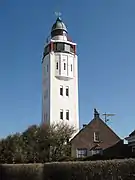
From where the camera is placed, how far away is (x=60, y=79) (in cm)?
7712

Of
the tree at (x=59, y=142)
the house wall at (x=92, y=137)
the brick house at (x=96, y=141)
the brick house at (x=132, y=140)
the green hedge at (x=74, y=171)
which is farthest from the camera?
the house wall at (x=92, y=137)

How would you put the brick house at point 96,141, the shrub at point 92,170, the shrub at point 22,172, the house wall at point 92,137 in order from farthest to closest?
1. the house wall at point 92,137
2. the brick house at point 96,141
3. the shrub at point 22,172
4. the shrub at point 92,170

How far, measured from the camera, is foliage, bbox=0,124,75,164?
1925 inches

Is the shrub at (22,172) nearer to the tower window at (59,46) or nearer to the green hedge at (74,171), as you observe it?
the green hedge at (74,171)

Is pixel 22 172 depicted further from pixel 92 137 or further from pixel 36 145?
pixel 92 137

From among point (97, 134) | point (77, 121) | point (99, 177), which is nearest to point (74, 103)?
point (77, 121)

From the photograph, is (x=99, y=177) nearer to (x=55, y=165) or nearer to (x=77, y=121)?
(x=55, y=165)

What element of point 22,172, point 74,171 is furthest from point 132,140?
point 74,171

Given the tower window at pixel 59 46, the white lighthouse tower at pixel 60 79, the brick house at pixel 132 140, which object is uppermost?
the tower window at pixel 59 46

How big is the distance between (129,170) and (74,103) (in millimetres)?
55038

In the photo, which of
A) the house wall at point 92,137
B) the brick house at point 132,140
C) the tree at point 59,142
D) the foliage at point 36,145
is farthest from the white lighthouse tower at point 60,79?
the brick house at point 132,140

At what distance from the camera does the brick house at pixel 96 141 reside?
5400cm

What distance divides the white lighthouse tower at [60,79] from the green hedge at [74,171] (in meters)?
38.7

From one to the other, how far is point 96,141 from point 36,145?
374 inches
